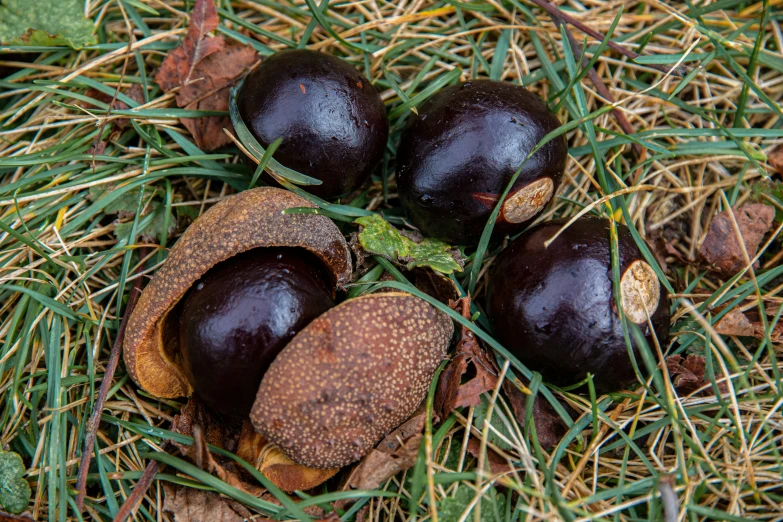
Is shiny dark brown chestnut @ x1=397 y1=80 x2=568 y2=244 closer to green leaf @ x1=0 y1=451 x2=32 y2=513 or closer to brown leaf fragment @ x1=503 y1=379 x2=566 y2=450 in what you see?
brown leaf fragment @ x1=503 y1=379 x2=566 y2=450

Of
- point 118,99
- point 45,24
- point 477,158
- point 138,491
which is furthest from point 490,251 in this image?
point 45,24

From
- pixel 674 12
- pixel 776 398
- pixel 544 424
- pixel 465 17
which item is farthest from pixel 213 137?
pixel 776 398

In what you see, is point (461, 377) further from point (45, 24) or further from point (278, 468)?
point (45, 24)

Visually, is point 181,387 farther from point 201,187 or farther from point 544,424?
point 544,424

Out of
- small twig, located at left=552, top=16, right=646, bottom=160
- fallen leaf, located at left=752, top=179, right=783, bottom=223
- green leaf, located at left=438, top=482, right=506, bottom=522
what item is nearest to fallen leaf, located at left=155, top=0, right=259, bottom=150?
small twig, located at left=552, top=16, right=646, bottom=160

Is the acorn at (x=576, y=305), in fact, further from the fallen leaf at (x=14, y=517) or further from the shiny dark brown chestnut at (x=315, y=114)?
the fallen leaf at (x=14, y=517)

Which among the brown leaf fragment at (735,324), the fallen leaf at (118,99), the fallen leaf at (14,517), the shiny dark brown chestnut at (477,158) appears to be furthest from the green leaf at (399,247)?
the fallen leaf at (14,517)
